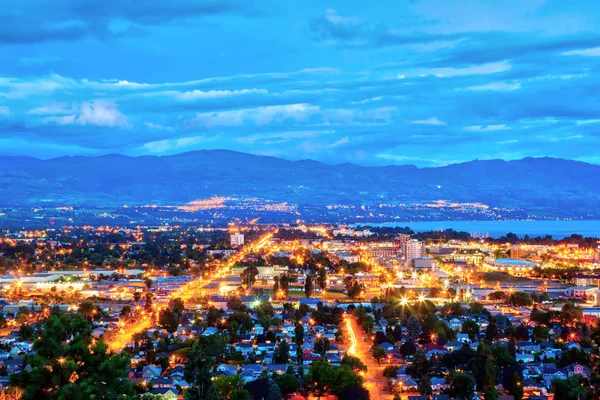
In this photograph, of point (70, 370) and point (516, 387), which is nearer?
point (70, 370)

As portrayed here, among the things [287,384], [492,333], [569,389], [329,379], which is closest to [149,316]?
[492,333]

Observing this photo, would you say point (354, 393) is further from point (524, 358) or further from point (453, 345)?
point (453, 345)

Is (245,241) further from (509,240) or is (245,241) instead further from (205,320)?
(205,320)

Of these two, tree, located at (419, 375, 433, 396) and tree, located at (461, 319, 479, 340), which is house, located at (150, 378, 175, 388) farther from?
tree, located at (461, 319, 479, 340)

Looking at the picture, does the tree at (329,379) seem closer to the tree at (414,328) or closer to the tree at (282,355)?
the tree at (282,355)

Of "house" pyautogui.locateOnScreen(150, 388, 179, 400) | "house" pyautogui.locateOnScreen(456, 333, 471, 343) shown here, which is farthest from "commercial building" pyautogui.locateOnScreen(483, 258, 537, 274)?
"house" pyautogui.locateOnScreen(150, 388, 179, 400)

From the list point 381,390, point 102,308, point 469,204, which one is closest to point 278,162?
point 469,204
